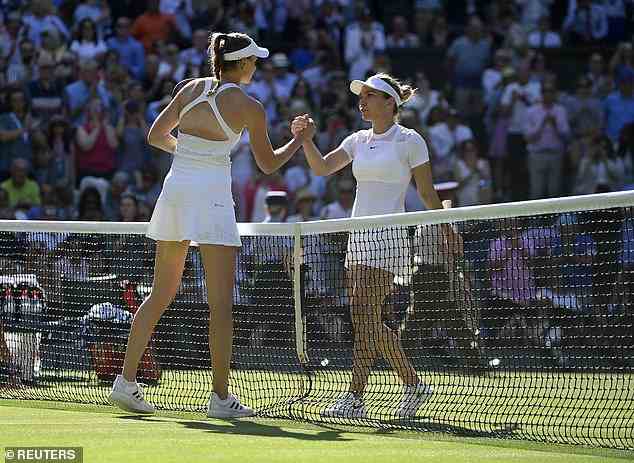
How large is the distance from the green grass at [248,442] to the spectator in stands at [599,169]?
1094 centimetres

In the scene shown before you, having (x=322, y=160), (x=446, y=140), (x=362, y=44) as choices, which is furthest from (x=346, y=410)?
(x=362, y=44)

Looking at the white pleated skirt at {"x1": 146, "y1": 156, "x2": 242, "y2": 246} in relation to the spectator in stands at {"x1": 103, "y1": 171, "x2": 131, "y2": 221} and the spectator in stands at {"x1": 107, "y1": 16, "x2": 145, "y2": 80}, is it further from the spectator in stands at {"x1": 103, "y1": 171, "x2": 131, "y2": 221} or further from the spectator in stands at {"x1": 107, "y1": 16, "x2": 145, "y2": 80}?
the spectator in stands at {"x1": 107, "y1": 16, "x2": 145, "y2": 80}

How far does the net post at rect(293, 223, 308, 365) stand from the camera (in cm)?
873

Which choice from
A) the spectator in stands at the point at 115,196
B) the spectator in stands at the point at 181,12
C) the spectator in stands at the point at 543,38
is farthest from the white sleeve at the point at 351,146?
the spectator in stands at the point at 543,38

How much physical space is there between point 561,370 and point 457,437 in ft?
5.08

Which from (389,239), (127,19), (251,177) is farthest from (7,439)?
(127,19)

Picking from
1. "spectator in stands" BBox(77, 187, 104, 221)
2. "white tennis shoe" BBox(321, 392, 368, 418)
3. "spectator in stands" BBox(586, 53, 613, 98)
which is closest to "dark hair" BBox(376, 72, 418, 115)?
"white tennis shoe" BBox(321, 392, 368, 418)

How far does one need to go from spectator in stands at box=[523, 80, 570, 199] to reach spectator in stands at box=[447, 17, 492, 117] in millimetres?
1315

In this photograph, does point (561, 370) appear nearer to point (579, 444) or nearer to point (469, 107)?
point (579, 444)

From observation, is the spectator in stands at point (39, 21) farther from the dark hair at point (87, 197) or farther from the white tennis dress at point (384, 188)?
the white tennis dress at point (384, 188)

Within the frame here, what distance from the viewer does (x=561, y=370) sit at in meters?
8.68

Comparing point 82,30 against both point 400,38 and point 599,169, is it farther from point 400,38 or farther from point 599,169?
point 599,169

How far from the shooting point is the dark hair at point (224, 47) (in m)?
7.93

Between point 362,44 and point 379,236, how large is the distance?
12.1 m
